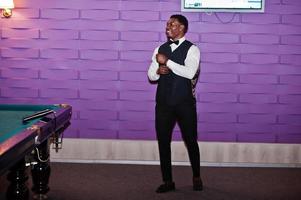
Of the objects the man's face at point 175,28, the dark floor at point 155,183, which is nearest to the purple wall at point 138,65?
the dark floor at point 155,183

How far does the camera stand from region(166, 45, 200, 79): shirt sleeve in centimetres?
356

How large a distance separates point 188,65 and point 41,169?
1508mm

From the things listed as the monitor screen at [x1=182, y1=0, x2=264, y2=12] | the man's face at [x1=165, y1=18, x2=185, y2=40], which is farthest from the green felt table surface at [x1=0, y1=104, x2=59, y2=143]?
the monitor screen at [x1=182, y1=0, x2=264, y2=12]

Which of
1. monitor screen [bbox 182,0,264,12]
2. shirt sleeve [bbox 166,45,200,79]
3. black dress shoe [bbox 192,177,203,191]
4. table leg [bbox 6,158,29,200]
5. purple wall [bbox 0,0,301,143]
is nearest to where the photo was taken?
table leg [bbox 6,158,29,200]

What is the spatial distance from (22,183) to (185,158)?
233 cm

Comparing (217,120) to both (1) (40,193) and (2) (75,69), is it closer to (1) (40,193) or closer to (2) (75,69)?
(2) (75,69)

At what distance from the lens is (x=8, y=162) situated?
204cm

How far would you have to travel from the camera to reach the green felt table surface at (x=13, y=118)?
8.48ft

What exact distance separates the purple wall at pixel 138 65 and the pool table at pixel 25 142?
3.73 ft

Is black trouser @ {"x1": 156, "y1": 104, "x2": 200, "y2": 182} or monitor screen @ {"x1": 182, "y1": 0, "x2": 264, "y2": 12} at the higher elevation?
monitor screen @ {"x1": 182, "y1": 0, "x2": 264, "y2": 12}

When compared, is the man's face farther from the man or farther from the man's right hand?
the man's right hand

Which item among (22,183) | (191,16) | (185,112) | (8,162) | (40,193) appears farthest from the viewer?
(191,16)

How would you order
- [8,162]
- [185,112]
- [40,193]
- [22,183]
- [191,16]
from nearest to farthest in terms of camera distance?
[8,162]
[22,183]
[40,193]
[185,112]
[191,16]

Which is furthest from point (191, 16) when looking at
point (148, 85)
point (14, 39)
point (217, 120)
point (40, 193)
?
point (40, 193)
